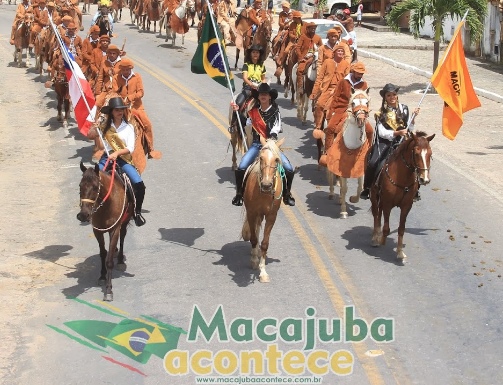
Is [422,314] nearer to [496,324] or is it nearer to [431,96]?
[496,324]

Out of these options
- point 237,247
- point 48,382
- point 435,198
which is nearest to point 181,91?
point 435,198

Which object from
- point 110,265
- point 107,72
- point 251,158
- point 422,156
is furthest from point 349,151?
point 107,72

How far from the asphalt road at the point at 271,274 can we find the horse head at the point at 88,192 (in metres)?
1.28

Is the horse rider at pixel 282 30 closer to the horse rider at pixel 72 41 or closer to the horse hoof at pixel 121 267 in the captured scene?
the horse rider at pixel 72 41

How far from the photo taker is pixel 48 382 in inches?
450

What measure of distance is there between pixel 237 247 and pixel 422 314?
369cm

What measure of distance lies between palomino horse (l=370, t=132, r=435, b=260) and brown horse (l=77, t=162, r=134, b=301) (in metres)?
3.82

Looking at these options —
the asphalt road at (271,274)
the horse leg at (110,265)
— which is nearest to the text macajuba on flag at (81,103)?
the asphalt road at (271,274)

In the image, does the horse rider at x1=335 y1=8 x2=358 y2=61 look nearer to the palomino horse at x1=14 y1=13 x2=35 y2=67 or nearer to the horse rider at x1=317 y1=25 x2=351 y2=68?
the horse rider at x1=317 y1=25 x2=351 y2=68

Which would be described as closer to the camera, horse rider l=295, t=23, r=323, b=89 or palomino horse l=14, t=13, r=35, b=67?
horse rider l=295, t=23, r=323, b=89

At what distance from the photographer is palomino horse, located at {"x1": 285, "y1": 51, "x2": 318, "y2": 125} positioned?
23594 millimetres

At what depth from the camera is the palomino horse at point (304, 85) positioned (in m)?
23.6

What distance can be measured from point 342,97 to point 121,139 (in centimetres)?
491

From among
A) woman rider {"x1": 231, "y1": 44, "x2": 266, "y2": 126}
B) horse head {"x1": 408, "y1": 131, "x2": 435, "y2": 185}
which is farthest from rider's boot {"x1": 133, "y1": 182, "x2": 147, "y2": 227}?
woman rider {"x1": 231, "y1": 44, "x2": 266, "y2": 126}
